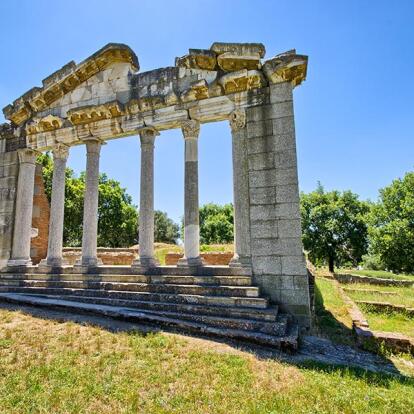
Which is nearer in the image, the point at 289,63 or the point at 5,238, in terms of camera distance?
the point at 289,63

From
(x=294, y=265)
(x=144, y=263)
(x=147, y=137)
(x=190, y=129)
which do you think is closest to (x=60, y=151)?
(x=147, y=137)

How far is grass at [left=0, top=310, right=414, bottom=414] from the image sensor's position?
402 centimetres

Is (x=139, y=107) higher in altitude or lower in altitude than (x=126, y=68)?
lower

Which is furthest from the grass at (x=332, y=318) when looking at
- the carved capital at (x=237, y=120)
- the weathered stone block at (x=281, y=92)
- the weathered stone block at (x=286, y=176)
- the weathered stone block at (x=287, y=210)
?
the weathered stone block at (x=281, y=92)

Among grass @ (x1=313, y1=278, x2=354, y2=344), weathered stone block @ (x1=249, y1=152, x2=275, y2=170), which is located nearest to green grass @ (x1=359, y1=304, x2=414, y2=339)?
grass @ (x1=313, y1=278, x2=354, y2=344)

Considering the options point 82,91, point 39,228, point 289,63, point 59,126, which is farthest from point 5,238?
point 289,63

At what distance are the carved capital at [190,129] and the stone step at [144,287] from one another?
4591 mm

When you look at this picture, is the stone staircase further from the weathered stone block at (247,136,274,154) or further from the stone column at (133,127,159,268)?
the weathered stone block at (247,136,274,154)

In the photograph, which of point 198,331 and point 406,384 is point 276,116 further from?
point 406,384

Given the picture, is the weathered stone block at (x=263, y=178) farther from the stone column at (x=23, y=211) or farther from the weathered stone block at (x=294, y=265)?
the stone column at (x=23, y=211)

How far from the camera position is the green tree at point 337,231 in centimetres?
Answer: 3900

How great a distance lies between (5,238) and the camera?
11766 millimetres

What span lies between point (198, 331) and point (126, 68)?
898 centimetres

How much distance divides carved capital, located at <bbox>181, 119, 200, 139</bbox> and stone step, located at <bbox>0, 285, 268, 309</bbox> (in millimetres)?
4884
